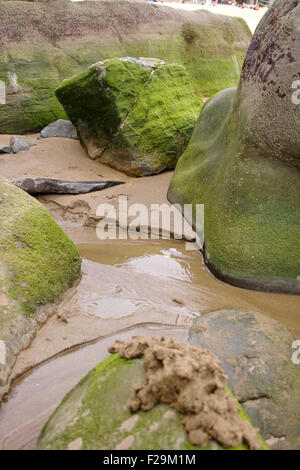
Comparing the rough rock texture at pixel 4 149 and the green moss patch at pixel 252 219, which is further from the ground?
the green moss patch at pixel 252 219

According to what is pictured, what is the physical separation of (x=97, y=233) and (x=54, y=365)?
2.05 m

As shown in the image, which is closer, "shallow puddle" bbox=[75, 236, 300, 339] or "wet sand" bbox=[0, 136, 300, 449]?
"wet sand" bbox=[0, 136, 300, 449]

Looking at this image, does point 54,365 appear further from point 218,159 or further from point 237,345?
point 218,159

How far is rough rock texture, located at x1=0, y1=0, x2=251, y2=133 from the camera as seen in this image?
7.23 meters

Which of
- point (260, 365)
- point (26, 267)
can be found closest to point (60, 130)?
point (26, 267)

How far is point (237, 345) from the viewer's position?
247 centimetres

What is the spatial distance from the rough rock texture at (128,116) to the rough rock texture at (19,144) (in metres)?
0.80

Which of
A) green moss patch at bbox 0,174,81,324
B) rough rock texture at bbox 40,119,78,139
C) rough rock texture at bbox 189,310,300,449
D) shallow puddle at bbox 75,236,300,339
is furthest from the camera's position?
rough rock texture at bbox 40,119,78,139

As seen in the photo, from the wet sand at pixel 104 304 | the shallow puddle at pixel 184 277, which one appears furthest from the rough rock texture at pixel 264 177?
the wet sand at pixel 104 304

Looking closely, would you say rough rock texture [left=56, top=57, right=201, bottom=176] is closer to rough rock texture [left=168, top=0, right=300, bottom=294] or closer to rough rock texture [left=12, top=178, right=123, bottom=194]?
rough rock texture [left=12, top=178, right=123, bottom=194]

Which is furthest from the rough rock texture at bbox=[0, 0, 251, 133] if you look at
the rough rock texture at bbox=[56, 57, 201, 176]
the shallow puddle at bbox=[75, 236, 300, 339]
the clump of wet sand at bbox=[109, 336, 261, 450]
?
the clump of wet sand at bbox=[109, 336, 261, 450]

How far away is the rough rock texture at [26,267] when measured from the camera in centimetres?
246

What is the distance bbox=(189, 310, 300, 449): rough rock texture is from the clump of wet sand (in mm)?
560

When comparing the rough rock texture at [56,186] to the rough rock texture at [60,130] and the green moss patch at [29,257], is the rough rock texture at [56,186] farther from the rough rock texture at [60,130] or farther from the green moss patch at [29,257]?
the rough rock texture at [60,130]
